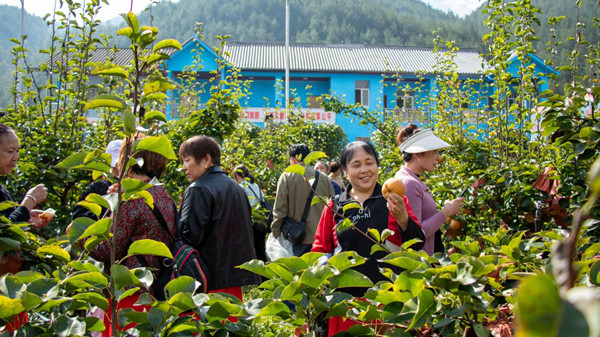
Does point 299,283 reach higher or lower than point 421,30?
lower

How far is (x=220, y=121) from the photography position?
4777mm

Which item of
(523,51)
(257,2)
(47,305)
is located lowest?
(47,305)

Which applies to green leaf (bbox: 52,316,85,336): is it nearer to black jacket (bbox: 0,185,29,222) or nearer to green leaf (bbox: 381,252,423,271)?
green leaf (bbox: 381,252,423,271)

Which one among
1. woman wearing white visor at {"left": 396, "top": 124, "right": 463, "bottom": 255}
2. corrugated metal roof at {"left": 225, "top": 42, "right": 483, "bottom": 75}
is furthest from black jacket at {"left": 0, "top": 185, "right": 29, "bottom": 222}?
corrugated metal roof at {"left": 225, "top": 42, "right": 483, "bottom": 75}

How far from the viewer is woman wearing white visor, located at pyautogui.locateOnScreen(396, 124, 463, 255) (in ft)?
9.67

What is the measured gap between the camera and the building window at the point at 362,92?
27141 mm

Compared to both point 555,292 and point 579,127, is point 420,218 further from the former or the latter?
point 555,292

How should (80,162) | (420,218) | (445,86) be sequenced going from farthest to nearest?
(445,86) < (420,218) < (80,162)

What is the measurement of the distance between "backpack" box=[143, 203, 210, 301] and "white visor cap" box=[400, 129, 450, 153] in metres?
1.49

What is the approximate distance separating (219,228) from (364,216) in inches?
35.5

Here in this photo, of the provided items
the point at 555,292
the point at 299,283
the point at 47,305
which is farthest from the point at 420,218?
the point at 555,292

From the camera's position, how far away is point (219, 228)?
297 centimetres

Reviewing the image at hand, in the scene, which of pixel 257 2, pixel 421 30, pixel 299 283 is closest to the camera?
pixel 299 283

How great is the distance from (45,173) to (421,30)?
62.7 metres
